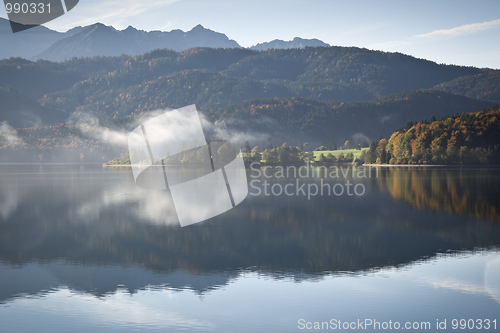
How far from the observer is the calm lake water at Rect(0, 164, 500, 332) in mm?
26438

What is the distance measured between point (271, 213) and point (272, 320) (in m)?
39.4

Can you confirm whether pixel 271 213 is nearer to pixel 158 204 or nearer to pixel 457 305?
pixel 158 204

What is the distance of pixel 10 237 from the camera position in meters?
49.7

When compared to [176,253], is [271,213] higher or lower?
lower

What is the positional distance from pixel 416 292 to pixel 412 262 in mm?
7539

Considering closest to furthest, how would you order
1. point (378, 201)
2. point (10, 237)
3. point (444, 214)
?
point (10, 237)
point (444, 214)
point (378, 201)

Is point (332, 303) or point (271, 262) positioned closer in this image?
point (332, 303)

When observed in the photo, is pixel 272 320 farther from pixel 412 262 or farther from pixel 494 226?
pixel 494 226

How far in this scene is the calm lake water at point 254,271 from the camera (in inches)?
1041

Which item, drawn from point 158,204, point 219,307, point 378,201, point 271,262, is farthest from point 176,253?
point 378,201

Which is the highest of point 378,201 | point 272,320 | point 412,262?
point 272,320

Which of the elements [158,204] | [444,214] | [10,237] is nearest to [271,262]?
[10,237]

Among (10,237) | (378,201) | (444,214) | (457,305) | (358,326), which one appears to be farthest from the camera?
(378,201)

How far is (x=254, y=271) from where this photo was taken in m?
35.5
